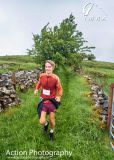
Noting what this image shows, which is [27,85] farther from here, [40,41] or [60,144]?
[40,41]

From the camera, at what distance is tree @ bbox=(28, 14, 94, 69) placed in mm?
43719

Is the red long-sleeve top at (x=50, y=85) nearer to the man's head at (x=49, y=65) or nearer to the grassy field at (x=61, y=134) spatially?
the man's head at (x=49, y=65)

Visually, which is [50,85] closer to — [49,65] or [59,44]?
[49,65]

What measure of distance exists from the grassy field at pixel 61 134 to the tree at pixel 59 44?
2738 centimetres

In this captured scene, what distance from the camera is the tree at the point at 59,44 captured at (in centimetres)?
4372

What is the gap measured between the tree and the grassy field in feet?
89.8

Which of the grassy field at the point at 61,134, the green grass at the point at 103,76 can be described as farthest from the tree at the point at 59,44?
the grassy field at the point at 61,134

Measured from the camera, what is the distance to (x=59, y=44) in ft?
146

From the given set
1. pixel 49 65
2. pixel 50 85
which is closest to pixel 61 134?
pixel 50 85

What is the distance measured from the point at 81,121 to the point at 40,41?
108 feet

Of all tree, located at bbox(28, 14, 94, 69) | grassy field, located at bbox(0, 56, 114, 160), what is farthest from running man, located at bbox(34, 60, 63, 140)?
tree, located at bbox(28, 14, 94, 69)

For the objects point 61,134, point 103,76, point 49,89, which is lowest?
point 61,134

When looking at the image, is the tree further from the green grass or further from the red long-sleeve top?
the red long-sleeve top

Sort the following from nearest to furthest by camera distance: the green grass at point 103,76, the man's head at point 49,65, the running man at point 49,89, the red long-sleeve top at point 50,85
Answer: the man's head at point 49,65 < the running man at point 49,89 < the red long-sleeve top at point 50,85 < the green grass at point 103,76
